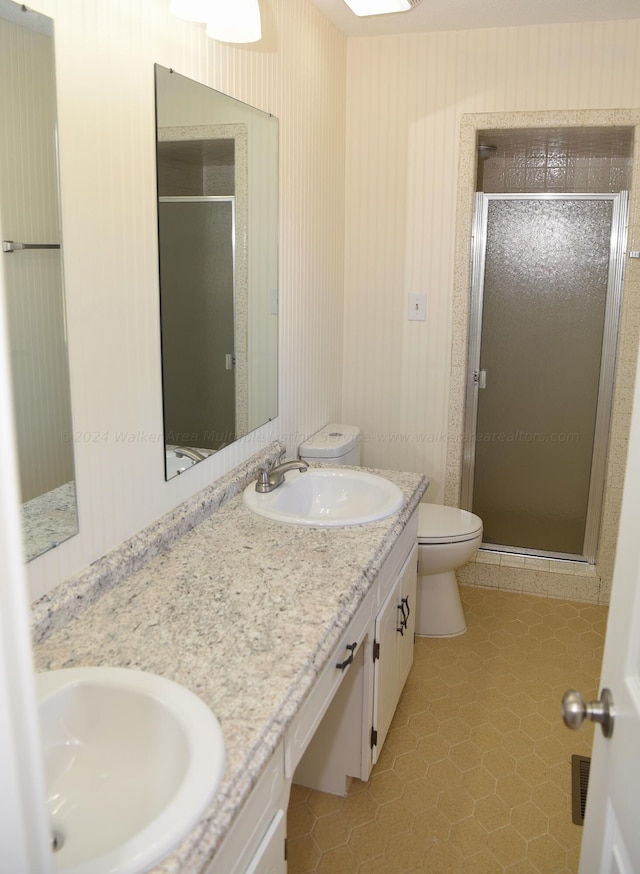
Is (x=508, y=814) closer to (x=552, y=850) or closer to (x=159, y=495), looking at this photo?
(x=552, y=850)

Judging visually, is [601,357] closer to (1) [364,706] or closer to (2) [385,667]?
(2) [385,667]

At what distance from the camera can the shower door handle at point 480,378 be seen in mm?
3598

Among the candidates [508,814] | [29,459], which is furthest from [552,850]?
[29,459]

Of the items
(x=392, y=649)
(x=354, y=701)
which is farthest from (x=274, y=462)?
(x=354, y=701)

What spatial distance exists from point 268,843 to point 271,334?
1640 mm

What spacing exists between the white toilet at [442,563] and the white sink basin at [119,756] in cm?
176

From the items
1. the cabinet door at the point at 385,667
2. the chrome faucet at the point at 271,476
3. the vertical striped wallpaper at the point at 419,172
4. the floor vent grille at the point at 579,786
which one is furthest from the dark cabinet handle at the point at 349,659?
the vertical striped wallpaper at the point at 419,172

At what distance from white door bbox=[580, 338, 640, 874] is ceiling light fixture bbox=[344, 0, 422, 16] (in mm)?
1742

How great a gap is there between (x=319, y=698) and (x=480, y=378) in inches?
92.0

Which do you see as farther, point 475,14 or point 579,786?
point 475,14

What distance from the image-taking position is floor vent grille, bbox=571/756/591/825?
7.04ft

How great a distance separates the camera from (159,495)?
1891 millimetres

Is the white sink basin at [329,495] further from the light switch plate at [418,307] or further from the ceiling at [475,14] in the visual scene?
the ceiling at [475,14]

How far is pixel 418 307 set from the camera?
334 cm
